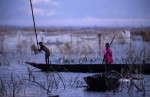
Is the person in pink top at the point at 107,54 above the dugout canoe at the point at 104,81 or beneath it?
above

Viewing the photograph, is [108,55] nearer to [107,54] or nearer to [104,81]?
[107,54]

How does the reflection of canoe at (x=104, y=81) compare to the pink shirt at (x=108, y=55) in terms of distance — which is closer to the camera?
the reflection of canoe at (x=104, y=81)

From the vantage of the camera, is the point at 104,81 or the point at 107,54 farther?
the point at 107,54

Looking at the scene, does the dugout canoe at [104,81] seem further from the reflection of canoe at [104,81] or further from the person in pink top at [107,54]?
the person in pink top at [107,54]

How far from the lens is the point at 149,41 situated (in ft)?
118

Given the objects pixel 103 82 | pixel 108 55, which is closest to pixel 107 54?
pixel 108 55

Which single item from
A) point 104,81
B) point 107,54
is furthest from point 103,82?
point 107,54

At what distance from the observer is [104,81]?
46.0 feet

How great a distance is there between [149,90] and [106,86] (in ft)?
4.79

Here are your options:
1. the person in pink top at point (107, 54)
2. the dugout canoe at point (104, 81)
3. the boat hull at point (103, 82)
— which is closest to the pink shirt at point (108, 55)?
the person in pink top at point (107, 54)

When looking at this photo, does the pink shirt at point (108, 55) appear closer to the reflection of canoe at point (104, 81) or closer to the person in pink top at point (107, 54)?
the person in pink top at point (107, 54)

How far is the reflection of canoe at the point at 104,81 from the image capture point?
45.8ft

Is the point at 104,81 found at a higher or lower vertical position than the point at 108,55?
lower

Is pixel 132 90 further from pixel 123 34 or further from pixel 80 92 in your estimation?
pixel 123 34
